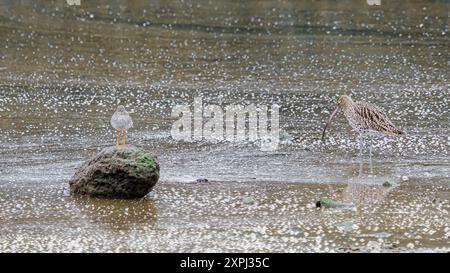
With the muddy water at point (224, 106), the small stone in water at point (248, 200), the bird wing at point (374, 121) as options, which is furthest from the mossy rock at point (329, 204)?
the bird wing at point (374, 121)

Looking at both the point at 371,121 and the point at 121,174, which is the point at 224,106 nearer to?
the point at 371,121

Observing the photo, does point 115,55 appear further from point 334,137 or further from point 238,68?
point 334,137

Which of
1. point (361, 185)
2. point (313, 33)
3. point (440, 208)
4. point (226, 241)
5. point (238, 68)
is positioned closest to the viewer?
point (226, 241)

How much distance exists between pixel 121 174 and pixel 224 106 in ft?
12.7

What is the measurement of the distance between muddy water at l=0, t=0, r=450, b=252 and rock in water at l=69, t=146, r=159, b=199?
121 millimetres

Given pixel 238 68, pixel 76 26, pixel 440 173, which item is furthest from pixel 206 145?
pixel 76 26

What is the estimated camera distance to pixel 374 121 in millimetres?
9250

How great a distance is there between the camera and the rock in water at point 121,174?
26.6 ft

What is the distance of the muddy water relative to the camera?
24.8 feet

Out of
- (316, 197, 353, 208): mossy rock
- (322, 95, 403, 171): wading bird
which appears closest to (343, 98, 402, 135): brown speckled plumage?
(322, 95, 403, 171): wading bird

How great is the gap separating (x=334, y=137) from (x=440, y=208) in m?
2.58

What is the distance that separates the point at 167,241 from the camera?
727 centimetres

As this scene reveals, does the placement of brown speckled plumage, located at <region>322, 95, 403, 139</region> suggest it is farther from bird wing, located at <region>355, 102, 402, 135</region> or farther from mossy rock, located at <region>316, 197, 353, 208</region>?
mossy rock, located at <region>316, 197, 353, 208</region>

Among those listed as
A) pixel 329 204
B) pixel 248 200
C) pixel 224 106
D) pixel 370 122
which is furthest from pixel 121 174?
pixel 224 106
